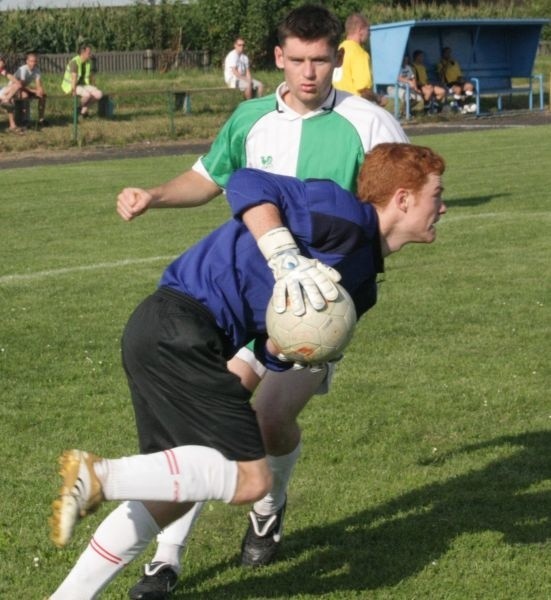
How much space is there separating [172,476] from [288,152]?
1.62 m

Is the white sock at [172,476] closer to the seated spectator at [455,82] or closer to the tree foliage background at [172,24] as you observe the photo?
the seated spectator at [455,82]

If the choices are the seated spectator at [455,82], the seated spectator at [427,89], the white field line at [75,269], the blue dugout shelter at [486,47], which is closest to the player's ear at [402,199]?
the white field line at [75,269]

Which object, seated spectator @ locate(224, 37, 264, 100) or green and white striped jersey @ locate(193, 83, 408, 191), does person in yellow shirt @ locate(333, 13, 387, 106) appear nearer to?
green and white striped jersey @ locate(193, 83, 408, 191)

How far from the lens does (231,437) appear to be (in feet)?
13.4

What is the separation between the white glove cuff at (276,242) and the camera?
3.86m

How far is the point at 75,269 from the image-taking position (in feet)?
38.4

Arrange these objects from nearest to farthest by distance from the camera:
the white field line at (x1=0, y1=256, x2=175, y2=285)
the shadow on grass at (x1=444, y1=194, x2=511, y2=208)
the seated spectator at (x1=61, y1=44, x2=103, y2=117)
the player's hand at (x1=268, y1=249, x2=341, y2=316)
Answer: the player's hand at (x1=268, y1=249, x2=341, y2=316) < the white field line at (x1=0, y1=256, x2=175, y2=285) < the shadow on grass at (x1=444, y1=194, x2=511, y2=208) < the seated spectator at (x1=61, y1=44, x2=103, y2=117)

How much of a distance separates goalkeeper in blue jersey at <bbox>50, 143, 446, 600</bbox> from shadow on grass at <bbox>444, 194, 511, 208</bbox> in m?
11.5

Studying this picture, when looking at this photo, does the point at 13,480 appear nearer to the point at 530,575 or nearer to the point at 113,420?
the point at 113,420

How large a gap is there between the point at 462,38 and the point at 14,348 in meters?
28.8

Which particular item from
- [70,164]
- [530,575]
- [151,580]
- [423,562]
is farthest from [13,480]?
[70,164]

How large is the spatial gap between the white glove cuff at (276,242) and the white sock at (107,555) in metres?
1.02

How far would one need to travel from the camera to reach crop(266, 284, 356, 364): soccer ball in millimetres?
3805

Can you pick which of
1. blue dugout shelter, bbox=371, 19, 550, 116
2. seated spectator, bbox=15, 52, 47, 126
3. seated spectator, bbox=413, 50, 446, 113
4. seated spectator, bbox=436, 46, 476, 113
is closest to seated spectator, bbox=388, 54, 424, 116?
seated spectator, bbox=413, 50, 446, 113
